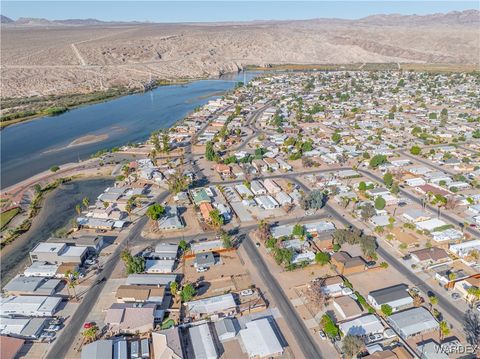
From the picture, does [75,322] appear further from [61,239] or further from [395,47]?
[395,47]

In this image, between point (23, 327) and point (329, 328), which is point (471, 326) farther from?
point (23, 327)

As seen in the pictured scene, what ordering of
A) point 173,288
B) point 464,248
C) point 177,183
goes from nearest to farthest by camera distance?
point 173,288 < point 464,248 < point 177,183

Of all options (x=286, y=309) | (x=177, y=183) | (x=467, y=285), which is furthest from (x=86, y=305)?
(x=467, y=285)

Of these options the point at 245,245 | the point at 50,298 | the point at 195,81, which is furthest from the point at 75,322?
the point at 195,81

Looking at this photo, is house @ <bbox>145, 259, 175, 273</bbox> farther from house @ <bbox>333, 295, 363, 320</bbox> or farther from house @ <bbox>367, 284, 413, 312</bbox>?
house @ <bbox>367, 284, 413, 312</bbox>

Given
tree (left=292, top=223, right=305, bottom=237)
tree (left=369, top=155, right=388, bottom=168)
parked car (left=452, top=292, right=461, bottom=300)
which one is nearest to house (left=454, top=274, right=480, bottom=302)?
parked car (left=452, top=292, right=461, bottom=300)

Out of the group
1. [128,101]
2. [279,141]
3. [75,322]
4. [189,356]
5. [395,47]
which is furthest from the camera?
[395,47]

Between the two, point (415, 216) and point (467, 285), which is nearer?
point (467, 285)
